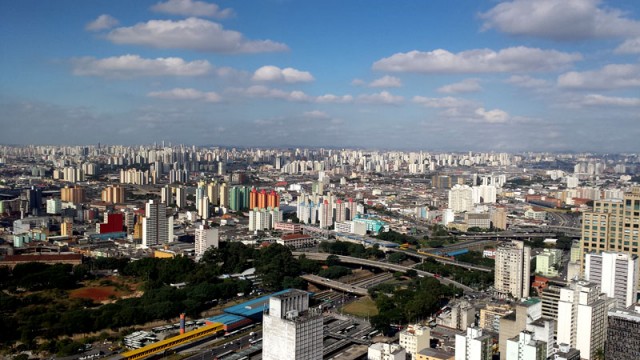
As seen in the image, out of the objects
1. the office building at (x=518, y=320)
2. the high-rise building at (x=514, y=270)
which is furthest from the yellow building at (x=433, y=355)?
the high-rise building at (x=514, y=270)

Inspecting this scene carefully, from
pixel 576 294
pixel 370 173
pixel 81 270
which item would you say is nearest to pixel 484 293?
pixel 576 294

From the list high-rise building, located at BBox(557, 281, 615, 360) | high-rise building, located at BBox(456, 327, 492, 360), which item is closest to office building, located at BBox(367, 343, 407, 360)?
high-rise building, located at BBox(456, 327, 492, 360)

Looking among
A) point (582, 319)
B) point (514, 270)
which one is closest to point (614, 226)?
point (514, 270)

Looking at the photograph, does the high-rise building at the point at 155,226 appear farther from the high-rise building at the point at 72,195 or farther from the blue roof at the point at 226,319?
the high-rise building at the point at 72,195

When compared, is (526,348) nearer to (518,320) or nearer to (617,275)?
(518,320)

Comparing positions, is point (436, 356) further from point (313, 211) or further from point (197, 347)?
point (313, 211)

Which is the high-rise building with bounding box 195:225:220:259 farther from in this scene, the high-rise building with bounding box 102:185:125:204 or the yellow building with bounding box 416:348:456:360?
the high-rise building with bounding box 102:185:125:204
